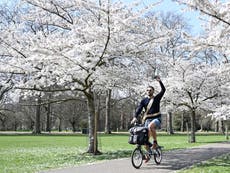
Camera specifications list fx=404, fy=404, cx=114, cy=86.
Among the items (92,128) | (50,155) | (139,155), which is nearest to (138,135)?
(139,155)

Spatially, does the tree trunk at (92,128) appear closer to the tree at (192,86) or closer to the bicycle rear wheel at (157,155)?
the bicycle rear wheel at (157,155)

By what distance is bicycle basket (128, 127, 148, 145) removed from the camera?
33.2 ft

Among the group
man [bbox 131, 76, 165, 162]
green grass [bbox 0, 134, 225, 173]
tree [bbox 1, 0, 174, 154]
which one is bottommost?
green grass [bbox 0, 134, 225, 173]

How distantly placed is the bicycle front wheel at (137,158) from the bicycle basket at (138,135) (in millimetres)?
247

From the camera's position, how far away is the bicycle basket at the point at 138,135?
10133 millimetres

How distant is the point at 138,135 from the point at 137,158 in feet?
1.95

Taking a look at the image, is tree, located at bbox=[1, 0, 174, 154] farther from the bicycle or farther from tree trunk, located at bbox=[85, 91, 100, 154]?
Answer: the bicycle

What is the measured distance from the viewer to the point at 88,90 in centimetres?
1548

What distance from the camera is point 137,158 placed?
1021cm

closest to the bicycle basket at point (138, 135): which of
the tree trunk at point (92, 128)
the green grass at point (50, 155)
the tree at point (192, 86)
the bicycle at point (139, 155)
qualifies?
the bicycle at point (139, 155)

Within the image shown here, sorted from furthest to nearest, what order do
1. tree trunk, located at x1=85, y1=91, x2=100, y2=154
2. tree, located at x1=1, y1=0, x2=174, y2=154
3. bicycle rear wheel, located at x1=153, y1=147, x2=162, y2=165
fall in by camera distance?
tree trunk, located at x1=85, y1=91, x2=100, y2=154, tree, located at x1=1, y1=0, x2=174, y2=154, bicycle rear wheel, located at x1=153, y1=147, x2=162, y2=165

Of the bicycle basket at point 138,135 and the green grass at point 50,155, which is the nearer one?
the bicycle basket at point 138,135

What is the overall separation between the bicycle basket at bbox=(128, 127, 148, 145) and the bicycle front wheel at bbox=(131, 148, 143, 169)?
0.25 metres

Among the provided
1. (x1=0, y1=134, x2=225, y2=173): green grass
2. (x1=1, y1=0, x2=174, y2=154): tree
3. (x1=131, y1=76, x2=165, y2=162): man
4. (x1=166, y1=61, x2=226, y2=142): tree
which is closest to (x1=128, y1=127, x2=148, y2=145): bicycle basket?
(x1=131, y1=76, x2=165, y2=162): man
